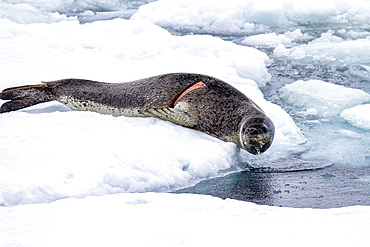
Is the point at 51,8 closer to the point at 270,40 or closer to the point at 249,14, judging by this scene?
the point at 249,14

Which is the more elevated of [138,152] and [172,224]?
[172,224]

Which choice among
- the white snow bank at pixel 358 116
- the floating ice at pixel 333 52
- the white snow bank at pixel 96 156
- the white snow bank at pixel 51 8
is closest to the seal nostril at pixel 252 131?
the white snow bank at pixel 96 156

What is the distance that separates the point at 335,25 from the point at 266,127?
891 cm

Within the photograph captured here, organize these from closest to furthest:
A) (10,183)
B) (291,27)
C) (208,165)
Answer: (10,183), (208,165), (291,27)

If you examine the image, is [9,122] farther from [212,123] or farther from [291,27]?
[291,27]

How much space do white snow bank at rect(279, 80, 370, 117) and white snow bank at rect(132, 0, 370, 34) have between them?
5279 millimetres

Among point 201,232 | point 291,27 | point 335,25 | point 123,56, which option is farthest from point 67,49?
point 335,25

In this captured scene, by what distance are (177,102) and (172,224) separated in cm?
209

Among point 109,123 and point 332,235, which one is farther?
point 109,123

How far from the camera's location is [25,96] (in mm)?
4797

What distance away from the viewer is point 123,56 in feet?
22.7

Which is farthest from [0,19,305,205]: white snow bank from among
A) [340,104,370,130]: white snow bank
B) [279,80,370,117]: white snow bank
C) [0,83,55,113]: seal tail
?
[340,104,370,130]: white snow bank

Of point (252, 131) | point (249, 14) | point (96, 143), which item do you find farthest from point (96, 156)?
point (249, 14)

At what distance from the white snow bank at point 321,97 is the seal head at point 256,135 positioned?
6.06 ft
